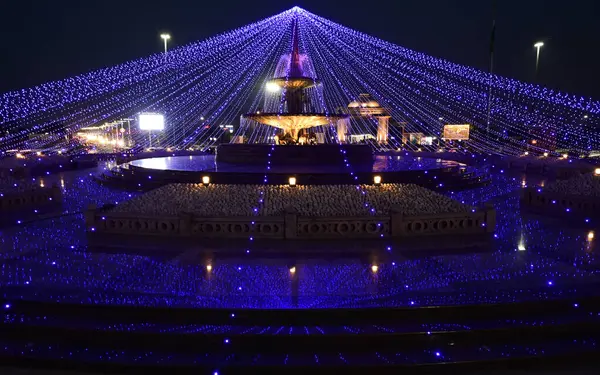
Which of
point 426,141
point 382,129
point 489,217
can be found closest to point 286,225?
point 489,217

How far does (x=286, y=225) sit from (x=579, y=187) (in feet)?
31.6

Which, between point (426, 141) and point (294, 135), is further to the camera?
point (426, 141)

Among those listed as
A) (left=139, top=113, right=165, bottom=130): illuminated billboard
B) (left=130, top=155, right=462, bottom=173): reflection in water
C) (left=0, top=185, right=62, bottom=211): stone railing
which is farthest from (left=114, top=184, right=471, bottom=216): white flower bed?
(left=139, top=113, right=165, bottom=130): illuminated billboard

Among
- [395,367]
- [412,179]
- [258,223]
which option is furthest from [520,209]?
[395,367]

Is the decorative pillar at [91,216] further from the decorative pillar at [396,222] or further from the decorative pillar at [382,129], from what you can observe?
the decorative pillar at [382,129]

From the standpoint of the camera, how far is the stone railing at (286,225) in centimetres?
899

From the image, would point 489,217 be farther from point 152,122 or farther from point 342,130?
point 152,122

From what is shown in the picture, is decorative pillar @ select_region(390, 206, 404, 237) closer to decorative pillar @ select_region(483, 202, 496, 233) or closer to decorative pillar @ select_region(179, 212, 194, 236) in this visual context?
decorative pillar @ select_region(483, 202, 496, 233)

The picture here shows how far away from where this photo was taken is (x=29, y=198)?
13.0 meters

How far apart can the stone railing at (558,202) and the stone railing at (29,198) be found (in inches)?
600

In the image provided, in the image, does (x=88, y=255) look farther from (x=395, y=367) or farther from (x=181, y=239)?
(x=395, y=367)

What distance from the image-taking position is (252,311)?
5.57m

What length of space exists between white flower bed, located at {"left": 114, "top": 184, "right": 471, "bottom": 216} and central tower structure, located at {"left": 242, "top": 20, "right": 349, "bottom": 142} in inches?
329

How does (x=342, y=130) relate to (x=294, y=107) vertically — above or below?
below
